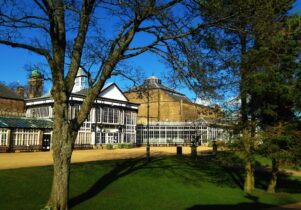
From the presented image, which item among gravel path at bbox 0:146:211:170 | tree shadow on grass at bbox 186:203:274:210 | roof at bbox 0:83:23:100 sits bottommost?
tree shadow on grass at bbox 186:203:274:210

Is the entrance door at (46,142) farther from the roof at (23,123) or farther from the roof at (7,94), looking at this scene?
the roof at (7,94)

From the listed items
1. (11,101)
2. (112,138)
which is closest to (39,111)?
(11,101)

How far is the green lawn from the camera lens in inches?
476

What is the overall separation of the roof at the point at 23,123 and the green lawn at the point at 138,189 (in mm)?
20580

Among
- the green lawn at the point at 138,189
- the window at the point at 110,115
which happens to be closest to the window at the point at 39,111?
the window at the point at 110,115

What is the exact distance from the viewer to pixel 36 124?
39.8 m

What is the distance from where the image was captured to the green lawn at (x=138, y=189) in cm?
1208

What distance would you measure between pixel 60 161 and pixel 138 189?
6.05 metres

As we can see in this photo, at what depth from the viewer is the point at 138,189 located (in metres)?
15.0

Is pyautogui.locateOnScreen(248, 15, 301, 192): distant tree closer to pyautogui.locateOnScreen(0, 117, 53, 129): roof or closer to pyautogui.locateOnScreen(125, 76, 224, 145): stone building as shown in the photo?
pyautogui.locateOnScreen(125, 76, 224, 145): stone building

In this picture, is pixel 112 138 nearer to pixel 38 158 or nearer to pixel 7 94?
pixel 7 94

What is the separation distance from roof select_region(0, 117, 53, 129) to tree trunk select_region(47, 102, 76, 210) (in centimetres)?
2853

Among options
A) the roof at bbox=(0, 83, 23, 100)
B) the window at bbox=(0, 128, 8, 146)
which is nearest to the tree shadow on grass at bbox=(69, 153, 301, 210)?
the window at bbox=(0, 128, 8, 146)

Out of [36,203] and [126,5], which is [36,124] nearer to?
[36,203]
